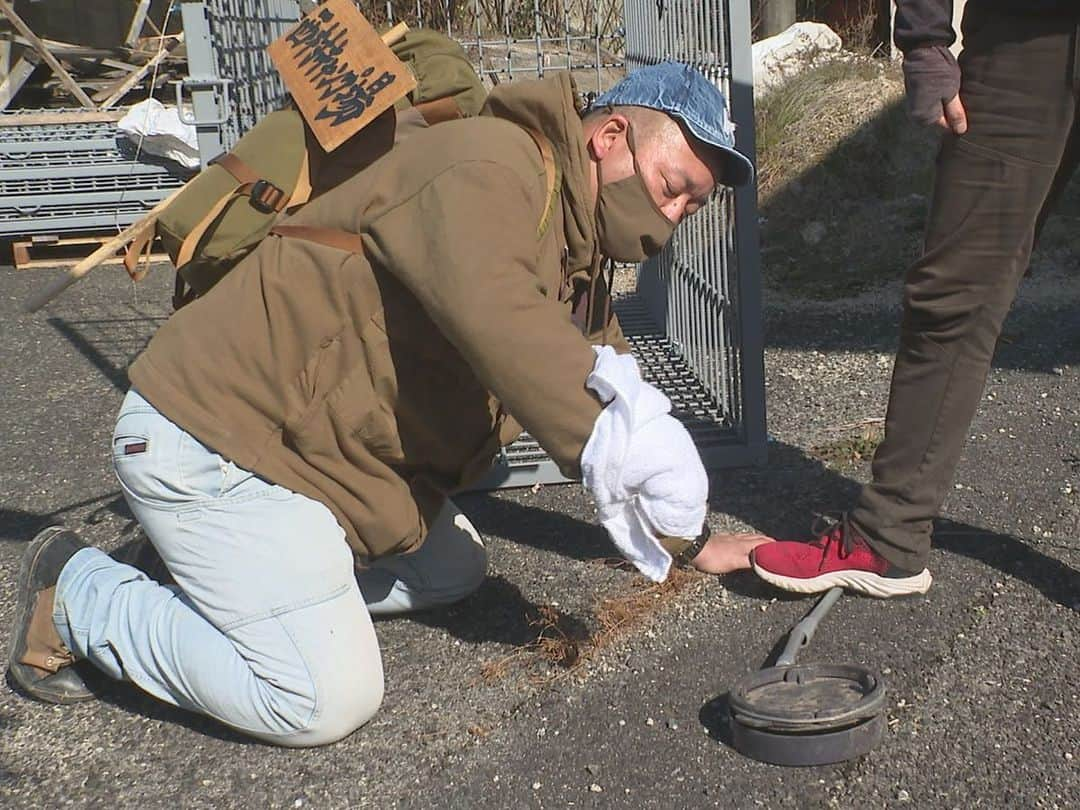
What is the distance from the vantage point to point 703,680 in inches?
103

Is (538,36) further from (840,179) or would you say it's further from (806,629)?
(840,179)

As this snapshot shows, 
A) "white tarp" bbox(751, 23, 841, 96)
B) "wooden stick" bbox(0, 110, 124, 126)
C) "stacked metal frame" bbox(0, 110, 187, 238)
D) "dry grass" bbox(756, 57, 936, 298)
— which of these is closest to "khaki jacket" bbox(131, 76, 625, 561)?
"dry grass" bbox(756, 57, 936, 298)

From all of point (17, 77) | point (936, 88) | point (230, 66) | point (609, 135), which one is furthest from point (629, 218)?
point (17, 77)

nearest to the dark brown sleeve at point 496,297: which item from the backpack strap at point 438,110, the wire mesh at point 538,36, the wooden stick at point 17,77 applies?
the backpack strap at point 438,110

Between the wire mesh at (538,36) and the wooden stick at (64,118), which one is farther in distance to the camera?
the wooden stick at (64,118)

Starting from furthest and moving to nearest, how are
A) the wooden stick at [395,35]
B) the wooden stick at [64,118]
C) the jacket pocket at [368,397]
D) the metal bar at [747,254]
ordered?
the wooden stick at [64,118] < the metal bar at [747,254] < the wooden stick at [395,35] < the jacket pocket at [368,397]

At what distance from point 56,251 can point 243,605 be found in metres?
6.75

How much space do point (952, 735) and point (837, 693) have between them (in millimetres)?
233

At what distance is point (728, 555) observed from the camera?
2.99 meters

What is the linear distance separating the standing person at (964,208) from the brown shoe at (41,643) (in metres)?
1.85

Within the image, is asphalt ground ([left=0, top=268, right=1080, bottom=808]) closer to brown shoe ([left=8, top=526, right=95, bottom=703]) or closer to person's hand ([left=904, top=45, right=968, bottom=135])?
brown shoe ([left=8, top=526, right=95, bottom=703])

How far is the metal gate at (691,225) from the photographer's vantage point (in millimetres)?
3463

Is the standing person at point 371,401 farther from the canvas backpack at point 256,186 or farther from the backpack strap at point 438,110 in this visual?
the backpack strap at point 438,110

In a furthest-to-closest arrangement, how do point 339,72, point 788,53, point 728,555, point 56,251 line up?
point 56,251
point 788,53
point 728,555
point 339,72
